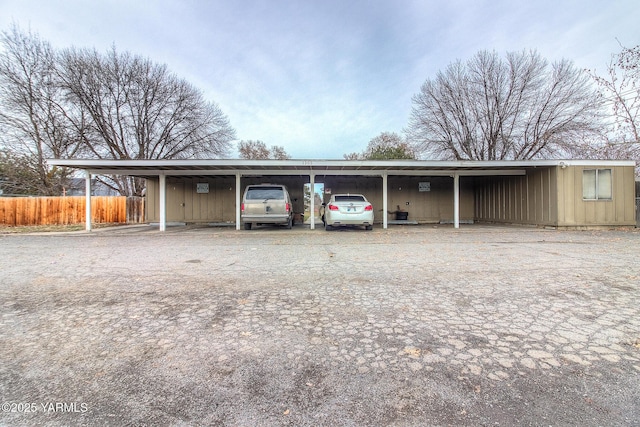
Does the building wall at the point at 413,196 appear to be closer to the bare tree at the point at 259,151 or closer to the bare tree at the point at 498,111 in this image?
the bare tree at the point at 498,111

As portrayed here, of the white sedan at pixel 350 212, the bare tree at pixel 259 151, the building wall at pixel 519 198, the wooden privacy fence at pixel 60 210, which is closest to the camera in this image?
the white sedan at pixel 350 212

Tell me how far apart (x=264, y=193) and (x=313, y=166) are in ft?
8.35

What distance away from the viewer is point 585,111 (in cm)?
2112

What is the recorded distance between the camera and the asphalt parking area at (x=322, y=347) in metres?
1.81

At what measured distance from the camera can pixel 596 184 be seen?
12.8 m

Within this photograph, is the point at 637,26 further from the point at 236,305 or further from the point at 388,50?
the point at 236,305

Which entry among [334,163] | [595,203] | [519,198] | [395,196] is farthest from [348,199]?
[595,203]

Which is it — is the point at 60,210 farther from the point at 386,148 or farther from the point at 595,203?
the point at 386,148

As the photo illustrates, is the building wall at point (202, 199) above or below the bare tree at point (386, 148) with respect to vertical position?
below

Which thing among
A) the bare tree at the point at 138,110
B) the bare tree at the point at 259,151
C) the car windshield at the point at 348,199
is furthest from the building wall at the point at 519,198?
the bare tree at the point at 259,151

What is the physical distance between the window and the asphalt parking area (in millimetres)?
9453

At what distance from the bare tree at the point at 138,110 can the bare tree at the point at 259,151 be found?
11018 mm

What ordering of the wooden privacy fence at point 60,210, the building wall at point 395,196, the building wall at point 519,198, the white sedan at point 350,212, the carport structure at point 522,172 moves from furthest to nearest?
the wooden privacy fence at point 60,210
the building wall at point 395,196
the building wall at point 519,198
the carport structure at point 522,172
the white sedan at point 350,212

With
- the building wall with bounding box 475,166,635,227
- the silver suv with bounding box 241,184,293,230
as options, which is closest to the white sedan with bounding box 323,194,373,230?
the silver suv with bounding box 241,184,293,230
